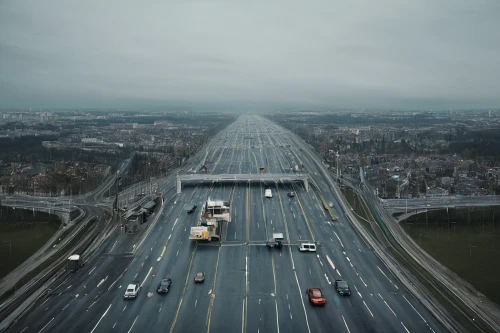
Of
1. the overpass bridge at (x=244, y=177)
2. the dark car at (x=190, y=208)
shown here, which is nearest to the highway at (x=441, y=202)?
the overpass bridge at (x=244, y=177)

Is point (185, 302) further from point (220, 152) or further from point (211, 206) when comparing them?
point (220, 152)

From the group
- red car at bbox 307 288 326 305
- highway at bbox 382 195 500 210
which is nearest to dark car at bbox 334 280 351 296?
red car at bbox 307 288 326 305

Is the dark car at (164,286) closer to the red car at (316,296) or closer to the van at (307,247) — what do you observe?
the red car at (316,296)

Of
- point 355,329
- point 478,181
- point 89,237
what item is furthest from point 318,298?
point 478,181

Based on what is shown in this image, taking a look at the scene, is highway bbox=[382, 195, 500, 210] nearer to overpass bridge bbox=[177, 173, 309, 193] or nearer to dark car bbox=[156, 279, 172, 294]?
overpass bridge bbox=[177, 173, 309, 193]

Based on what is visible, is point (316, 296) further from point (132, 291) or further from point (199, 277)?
point (132, 291)

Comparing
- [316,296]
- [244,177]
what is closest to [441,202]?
[244,177]
